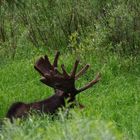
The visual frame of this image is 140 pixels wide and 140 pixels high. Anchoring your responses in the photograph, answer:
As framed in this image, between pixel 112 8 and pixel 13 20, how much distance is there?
225 centimetres

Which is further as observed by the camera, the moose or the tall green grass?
the moose

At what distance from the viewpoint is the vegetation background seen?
31.7 ft

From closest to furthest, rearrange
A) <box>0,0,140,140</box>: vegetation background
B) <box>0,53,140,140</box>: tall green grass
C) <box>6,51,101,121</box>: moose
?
<box>0,53,140,140</box>: tall green grass → <box>6,51,101,121</box>: moose → <box>0,0,140,140</box>: vegetation background

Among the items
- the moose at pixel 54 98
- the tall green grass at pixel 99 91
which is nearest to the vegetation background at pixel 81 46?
the tall green grass at pixel 99 91

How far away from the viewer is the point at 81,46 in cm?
1194

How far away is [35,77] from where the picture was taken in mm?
11195

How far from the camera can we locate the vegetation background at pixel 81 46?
31.7 feet

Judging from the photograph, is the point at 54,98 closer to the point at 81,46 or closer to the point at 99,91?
the point at 99,91

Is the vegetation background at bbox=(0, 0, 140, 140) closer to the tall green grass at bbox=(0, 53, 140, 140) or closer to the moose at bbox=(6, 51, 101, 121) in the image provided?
the tall green grass at bbox=(0, 53, 140, 140)

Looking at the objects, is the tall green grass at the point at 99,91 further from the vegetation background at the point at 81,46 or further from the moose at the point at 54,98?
the moose at the point at 54,98

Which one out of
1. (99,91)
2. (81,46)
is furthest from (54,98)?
(81,46)

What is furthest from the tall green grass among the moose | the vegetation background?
the moose

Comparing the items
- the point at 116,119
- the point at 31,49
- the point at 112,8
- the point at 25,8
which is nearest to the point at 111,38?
the point at 112,8

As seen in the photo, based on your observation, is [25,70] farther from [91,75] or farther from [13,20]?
[13,20]
